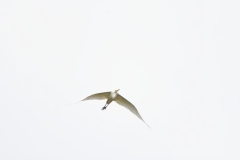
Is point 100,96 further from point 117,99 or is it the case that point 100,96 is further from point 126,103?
point 126,103

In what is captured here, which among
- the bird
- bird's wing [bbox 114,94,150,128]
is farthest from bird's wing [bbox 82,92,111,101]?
bird's wing [bbox 114,94,150,128]

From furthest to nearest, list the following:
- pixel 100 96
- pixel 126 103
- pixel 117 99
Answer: pixel 117 99
pixel 126 103
pixel 100 96

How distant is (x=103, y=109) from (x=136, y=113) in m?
2.36

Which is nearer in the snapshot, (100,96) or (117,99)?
(100,96)

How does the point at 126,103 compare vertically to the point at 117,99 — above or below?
below

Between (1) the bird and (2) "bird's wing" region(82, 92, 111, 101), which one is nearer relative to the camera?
(2) "bird's wing" region(82, 92, 111, 101)

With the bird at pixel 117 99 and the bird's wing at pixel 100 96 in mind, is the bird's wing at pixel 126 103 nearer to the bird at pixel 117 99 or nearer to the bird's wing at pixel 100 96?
the bird at pixel 117 99

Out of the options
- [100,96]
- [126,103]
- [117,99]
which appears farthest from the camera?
[117,99]

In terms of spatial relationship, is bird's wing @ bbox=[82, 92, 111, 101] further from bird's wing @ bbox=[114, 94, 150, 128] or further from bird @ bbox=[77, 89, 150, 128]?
bird's wing @ bbox=[114, 94, 150, 128]

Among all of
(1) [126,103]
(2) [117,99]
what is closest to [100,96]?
(2) [117,99]

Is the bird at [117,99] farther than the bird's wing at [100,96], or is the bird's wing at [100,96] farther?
the bird at [117,99]

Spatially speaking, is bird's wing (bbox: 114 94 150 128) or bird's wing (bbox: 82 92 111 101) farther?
bird's wing (bbox: 114 94 150 128)

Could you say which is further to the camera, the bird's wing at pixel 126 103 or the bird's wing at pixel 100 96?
the bird's wing at pixel 126 103

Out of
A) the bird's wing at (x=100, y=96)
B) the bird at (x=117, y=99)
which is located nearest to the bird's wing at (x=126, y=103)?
the bird at (x=117, y=99)
